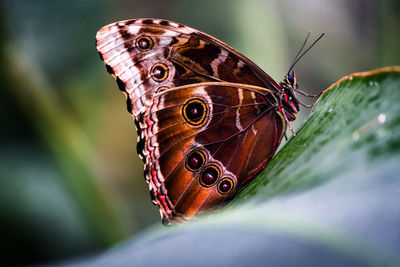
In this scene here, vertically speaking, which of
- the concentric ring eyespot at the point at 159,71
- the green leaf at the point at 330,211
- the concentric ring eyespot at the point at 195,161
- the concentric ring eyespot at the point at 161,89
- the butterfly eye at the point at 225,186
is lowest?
the butterfly eye at the point at 225,186

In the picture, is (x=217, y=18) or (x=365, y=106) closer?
(x=365, y=106)

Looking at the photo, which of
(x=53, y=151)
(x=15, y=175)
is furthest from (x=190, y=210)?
(x=15, y=175)

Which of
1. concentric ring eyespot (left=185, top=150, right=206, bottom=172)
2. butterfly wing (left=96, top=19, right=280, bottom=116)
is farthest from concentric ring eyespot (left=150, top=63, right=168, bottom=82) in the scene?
concentric ring eyespot (left=185, top=150, right=206, bottom=172)

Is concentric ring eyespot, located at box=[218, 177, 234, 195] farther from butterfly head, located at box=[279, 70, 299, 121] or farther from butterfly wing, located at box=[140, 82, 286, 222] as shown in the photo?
butterfly head, located at box=[279, 70, 299, 121]

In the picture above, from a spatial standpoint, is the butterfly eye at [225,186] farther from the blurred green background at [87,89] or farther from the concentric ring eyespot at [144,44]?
the blurred green background at [87,89]

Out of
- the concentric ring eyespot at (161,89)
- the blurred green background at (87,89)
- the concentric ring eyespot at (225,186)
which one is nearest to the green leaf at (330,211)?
the concentric ring eyespot at (225,186)

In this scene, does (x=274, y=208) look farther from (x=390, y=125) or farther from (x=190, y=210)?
(x=190, y=210)

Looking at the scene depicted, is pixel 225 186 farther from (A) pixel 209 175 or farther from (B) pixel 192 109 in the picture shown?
(B) pixel 192 109
